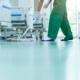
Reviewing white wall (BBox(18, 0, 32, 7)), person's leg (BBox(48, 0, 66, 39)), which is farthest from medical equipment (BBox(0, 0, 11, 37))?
white wall (BBox(18, 0, 32, 7))

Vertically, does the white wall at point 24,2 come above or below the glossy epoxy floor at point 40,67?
above

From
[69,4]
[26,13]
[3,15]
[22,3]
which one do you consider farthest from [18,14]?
[69,4]

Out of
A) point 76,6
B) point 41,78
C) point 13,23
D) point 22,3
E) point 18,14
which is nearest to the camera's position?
point 41,78

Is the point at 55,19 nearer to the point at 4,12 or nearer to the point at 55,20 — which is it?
the point at 55,20

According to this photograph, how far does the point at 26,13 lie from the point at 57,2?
1230 millimetres

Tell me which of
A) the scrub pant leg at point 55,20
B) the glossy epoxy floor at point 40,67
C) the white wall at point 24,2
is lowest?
the glossy epoxy floor at point 40,67

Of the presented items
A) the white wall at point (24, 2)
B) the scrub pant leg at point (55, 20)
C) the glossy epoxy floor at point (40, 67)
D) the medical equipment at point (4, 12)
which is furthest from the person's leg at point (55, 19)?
the white wall at point (24, 2)

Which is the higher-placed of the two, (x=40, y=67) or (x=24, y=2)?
(x=24, y=2)

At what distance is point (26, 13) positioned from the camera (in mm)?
3586

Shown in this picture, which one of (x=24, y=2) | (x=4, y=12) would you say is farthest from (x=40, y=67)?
(x=24, y=2)

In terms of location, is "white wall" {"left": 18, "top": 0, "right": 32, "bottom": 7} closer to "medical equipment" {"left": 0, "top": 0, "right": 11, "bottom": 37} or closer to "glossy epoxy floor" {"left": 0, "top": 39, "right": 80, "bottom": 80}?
"medical equipment" {"left": 0, "top": 0, "right": 11, "bottom": 37}

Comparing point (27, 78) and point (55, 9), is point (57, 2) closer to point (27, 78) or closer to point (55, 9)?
point (55, 9)

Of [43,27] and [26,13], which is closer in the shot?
[26,13]

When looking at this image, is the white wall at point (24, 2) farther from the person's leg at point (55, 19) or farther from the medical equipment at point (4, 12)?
the person's leg at point (55, 19)
